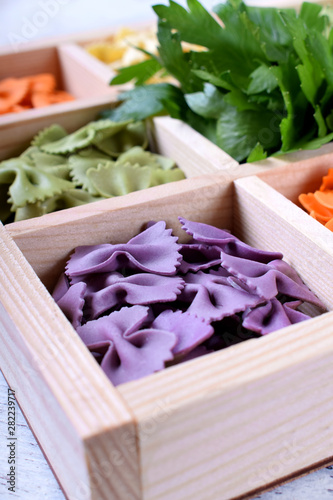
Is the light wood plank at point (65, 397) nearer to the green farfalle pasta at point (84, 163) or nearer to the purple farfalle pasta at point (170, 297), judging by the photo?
the purple farfalle pasta at point (170, 297)

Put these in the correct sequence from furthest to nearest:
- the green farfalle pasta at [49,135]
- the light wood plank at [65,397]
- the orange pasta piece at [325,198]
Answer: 1. the green farfalle pasta at [49,135]
2. the orange pasta piece at [325,198]
3. the light wood plank at [65,397]

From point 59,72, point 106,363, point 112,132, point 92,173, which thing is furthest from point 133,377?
point 59,72

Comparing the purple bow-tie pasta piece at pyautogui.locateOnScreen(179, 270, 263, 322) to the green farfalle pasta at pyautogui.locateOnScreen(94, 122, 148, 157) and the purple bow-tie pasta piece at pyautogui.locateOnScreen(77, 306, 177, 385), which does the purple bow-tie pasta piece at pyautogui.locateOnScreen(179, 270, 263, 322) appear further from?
the green farfalle pasta at pyautogui.locateOnScreen(94, 122, 148, 157)

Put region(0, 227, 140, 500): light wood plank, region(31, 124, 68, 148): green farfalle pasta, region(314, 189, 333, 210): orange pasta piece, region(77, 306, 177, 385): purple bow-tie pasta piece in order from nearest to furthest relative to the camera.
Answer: region(0, 227, 140, 500): light wood plank, region(77, 306, 177, 385): purple bow-tie pasta piece, region(314, 189, 333, 210): orange pasta piece, region(31, 124, 68, 148): green farfalle pasta

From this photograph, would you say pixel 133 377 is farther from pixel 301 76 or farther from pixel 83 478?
pixel 301 76

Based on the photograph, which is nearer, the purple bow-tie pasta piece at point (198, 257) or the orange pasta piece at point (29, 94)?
the purple bow-tie pasta piece at point (198, 257)

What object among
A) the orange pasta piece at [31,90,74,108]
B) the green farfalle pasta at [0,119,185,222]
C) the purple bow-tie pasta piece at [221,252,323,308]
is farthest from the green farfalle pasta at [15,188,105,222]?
the orange pasta piece at [31,90,74,108]

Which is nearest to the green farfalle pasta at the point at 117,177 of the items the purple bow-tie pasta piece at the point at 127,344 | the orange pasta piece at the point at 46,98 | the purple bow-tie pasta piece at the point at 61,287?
the purple bow-tie pasta piece at the point at 61,287
